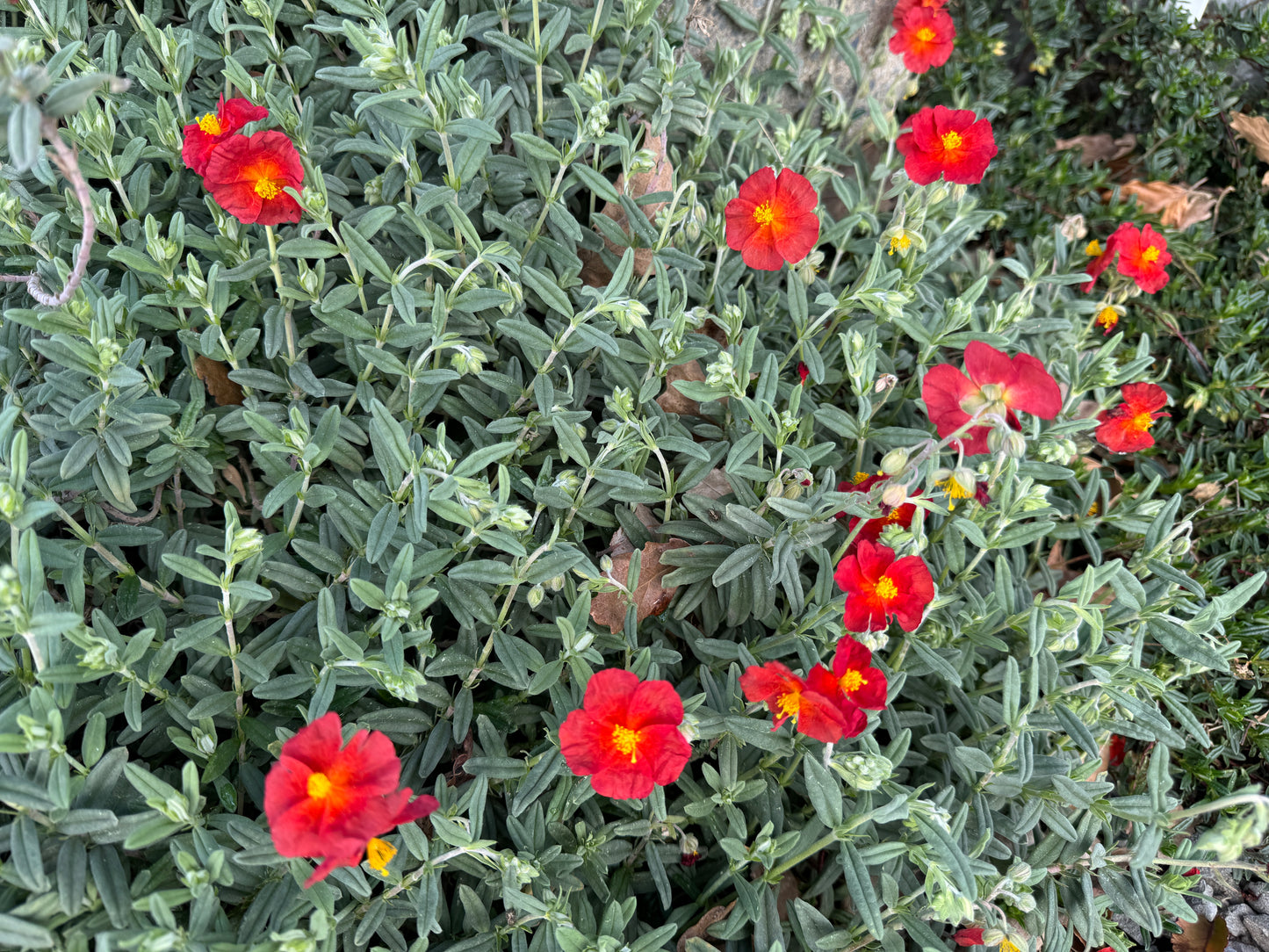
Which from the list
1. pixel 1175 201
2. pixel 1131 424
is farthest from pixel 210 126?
pixel 1175 201

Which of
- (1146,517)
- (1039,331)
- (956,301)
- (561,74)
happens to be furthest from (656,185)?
(1146,517)

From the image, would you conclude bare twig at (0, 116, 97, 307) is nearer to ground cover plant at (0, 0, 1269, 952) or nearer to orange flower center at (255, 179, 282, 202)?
ground cover plant at (0, 0, 1269, 952)

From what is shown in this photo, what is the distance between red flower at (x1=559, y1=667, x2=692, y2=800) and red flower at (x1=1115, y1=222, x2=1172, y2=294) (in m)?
2.45

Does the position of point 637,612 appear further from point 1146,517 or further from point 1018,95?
point 1018,95

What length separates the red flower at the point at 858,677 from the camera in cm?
214

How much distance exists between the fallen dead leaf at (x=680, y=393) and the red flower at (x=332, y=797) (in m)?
1.44

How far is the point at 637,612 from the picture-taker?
2.56m

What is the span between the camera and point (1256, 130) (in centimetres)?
397

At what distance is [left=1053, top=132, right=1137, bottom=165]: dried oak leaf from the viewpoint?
4348 mm

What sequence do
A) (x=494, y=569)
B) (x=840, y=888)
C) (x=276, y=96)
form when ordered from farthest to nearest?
(x=276, y=96)
(x=840, y=888)
(x=494, y=569)

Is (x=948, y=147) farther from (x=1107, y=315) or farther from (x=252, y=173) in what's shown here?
(x=252, y=173)

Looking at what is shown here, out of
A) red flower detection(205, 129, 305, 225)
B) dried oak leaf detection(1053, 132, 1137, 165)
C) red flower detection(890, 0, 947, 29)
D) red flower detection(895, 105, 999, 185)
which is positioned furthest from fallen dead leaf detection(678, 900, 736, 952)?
dried oak leaf detection(1053, 132, 1137, 165)

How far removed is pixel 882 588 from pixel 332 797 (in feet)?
4.31

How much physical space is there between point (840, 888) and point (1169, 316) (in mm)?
2689
